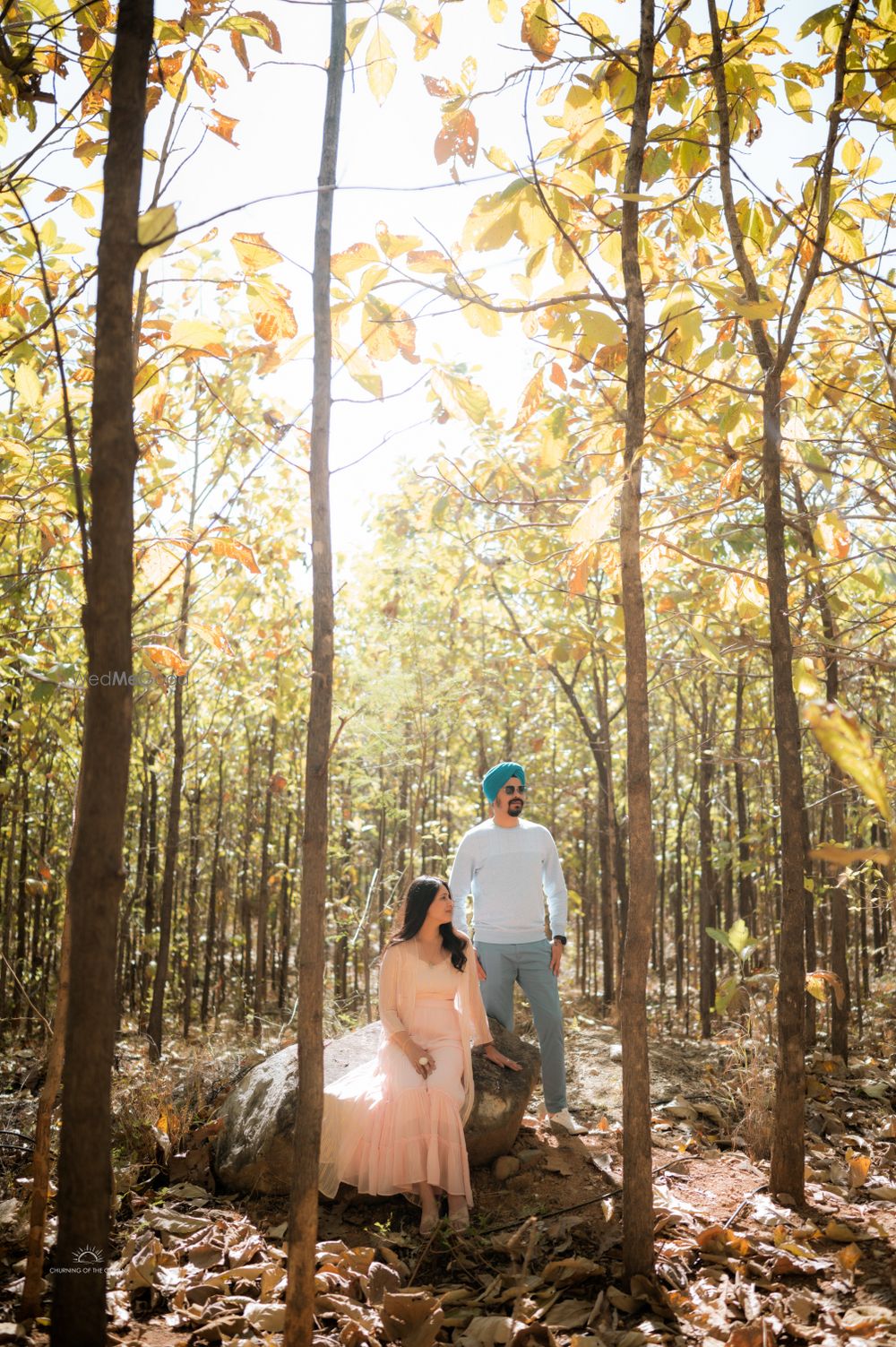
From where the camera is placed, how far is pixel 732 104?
3.39 metres

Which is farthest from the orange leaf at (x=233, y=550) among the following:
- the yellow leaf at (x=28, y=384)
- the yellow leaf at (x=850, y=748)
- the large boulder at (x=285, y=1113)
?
the yellow leaf at (x=850, y=748)

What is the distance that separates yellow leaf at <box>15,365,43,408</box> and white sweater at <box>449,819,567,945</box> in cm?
295

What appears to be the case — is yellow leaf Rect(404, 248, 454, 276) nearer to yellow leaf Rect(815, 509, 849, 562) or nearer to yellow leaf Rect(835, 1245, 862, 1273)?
yellow leaf Rect(815, 509, 849, 562)

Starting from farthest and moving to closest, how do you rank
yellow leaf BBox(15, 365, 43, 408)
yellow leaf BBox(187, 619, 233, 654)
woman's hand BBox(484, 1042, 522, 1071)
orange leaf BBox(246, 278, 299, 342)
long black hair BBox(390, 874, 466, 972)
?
1. woman's hand BBox(484, 1042, 522, 1071)
2. long black hair BBox(390, 874, 466, 972)
3. yellow leaf BBox(187, 619, 233, 654)
4. yellow leaf BBox(15, 365, 43, 408)
5. orange leaf BBox(246, 278, 299, 342)

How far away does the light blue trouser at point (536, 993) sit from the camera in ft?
15.3

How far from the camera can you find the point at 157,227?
1.83 meters

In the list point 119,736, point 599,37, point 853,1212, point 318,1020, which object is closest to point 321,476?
point 119,736

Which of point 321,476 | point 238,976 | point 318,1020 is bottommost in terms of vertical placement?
point 238,976

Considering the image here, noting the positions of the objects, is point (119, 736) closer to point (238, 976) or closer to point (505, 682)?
point (505, 682)

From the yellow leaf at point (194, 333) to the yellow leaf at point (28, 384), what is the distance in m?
0.96

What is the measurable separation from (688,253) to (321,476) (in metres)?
2.50

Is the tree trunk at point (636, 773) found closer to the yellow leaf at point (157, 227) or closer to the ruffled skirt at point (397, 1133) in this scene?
the ruffled skirt at point (397, 1133)

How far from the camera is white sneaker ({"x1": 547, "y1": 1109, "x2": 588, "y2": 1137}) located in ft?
14.9

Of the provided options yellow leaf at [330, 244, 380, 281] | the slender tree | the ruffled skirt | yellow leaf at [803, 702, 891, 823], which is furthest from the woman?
yellow leaf at [803, 702, 891, 823]
